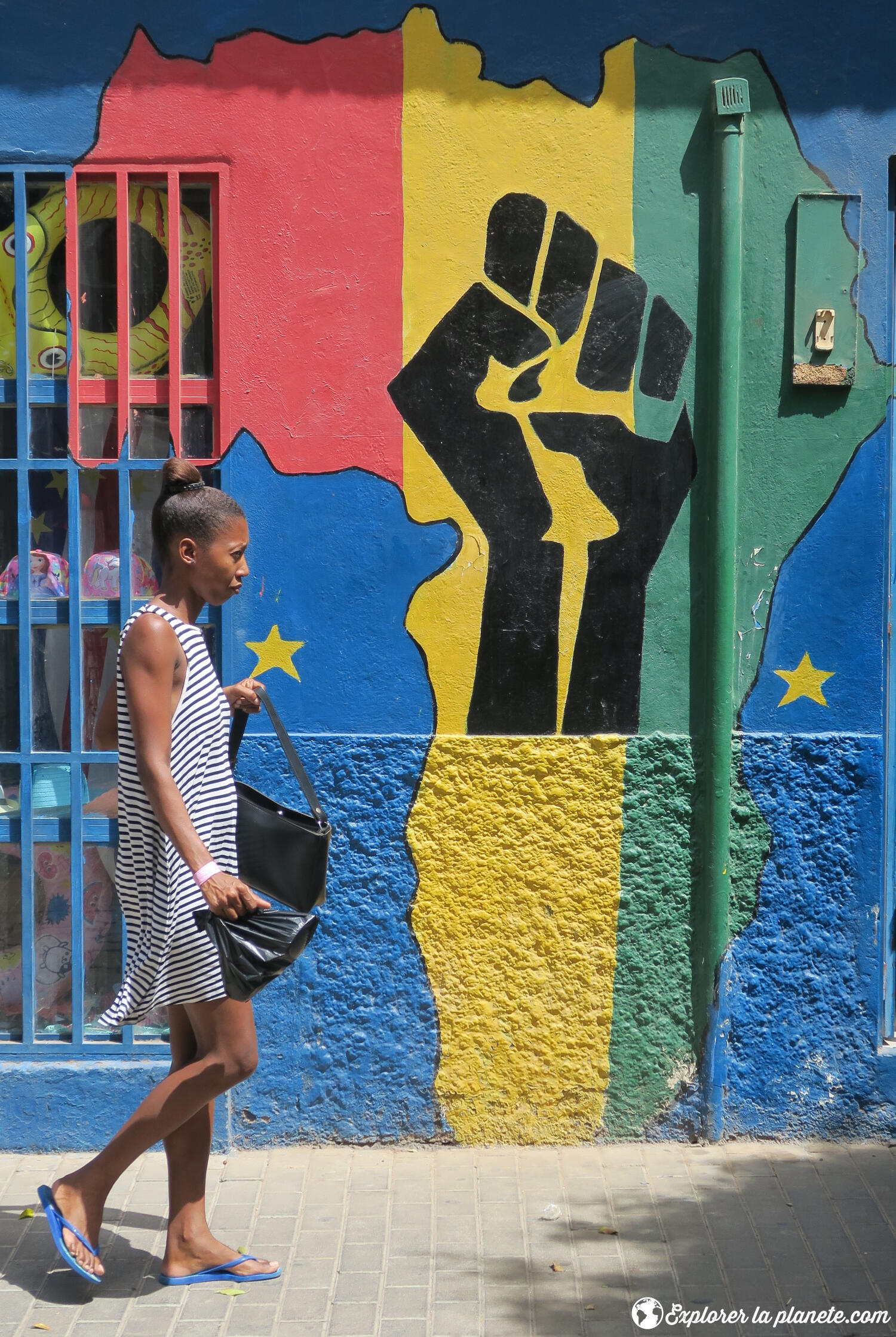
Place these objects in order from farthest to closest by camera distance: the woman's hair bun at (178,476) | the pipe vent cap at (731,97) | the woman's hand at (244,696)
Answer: the pipe vent cap at (731,97), the woman's hand at (244,696), the woman's hair bun at (178,476)

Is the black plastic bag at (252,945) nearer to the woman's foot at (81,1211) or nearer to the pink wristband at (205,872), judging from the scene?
the pink wristband at (205,872)

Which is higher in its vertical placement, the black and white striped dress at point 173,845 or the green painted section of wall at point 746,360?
the green painted section of wall at point 746,360

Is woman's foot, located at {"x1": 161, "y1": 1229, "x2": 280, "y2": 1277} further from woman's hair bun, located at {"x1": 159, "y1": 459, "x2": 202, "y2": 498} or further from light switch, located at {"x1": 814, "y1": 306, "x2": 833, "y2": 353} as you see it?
light switch, located at {"x1": 814, "y1": 306, "x2": 833, "y2": 353}

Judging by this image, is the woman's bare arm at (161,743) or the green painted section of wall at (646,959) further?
the green painted section of wall at (646,959)

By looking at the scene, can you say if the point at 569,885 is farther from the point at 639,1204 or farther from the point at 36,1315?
the point at 36,1315

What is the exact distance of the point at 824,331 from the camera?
4.19 meters

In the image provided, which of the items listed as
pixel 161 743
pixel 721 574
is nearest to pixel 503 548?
pixel 721 574

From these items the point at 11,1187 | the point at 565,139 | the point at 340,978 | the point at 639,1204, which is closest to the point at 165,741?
the point at 340,978

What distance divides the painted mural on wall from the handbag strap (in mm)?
555

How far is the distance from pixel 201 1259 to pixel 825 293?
336 centimetres

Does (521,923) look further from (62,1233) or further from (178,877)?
(62,1233)

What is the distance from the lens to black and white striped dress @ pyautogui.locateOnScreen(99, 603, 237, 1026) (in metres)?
3.21

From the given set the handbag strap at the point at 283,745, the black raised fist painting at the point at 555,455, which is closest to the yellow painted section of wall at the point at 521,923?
the black raised fist painting at the point at 555,455

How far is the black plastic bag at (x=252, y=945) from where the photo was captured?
10.1 feet
